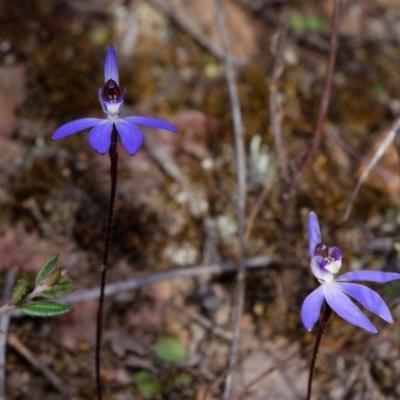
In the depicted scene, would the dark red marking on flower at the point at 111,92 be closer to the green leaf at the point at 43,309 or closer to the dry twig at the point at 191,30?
the green leaf at the point at 43,309

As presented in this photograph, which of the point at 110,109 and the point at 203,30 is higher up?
the point at 203,30

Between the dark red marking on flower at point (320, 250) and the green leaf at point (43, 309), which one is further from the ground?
the green leaf at point (43, 309)

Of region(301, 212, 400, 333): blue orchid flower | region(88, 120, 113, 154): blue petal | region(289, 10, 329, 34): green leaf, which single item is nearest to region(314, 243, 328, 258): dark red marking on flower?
region(301, 212, 400, 333): blue orchid flower

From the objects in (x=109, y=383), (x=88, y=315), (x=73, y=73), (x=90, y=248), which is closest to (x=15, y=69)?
(x=73, y=73)

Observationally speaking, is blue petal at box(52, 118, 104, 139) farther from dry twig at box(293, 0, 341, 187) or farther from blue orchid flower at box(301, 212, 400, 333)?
dry twig at box(293, 0, 341, 187)

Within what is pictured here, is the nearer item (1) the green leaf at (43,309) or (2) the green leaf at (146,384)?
(1) the green leaf at (43,309)

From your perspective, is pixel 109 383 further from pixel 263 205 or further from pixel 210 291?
pixel 263 205

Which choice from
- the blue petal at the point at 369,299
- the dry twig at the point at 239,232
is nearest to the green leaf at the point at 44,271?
the blue petal at the point at 369,299
